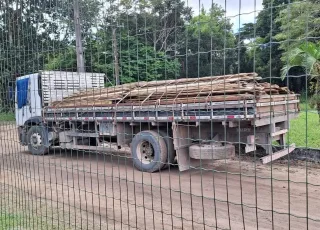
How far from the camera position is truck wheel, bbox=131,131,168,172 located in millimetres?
8375

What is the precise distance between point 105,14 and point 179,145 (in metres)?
4.28

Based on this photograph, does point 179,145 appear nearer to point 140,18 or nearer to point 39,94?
point 140,18

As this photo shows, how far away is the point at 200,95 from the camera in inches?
300

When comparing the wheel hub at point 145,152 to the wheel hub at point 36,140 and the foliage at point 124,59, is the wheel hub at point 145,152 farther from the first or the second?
the wheel hub at point 36,140

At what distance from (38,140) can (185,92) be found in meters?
5.92

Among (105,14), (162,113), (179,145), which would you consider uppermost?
(105,14)

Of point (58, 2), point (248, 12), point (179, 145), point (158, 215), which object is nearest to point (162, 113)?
point (179, 145)

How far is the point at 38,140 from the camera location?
38.6 ft

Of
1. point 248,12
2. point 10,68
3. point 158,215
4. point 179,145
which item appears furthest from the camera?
point 179,145

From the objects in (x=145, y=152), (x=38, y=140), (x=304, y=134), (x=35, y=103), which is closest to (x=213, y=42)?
(x=145, y=152)

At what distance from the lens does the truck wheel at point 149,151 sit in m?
8.38

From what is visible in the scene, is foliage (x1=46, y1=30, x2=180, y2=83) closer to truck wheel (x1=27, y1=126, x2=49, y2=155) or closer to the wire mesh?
the wire mesh

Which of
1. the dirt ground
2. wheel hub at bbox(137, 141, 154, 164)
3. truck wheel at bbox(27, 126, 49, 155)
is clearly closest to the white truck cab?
truck wheel at bbox(27, 126, 49, 155)

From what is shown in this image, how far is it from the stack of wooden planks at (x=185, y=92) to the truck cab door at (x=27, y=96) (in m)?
1.80
